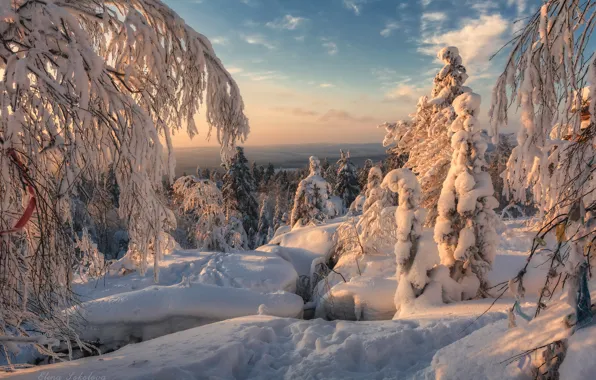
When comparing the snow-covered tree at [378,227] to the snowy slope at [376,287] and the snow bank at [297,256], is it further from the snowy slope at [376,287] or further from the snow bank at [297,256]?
the snow bank at [297,256]

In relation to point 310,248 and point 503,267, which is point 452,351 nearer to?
point 503,267

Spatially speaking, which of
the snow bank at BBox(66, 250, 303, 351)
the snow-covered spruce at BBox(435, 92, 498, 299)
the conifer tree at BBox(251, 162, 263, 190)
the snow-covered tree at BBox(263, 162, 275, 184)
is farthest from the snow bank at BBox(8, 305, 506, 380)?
the conifer tree at BBox(251, 162, 263, 190)

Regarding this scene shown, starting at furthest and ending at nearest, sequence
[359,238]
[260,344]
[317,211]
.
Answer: [317,211] < [359,238] < [260,344]

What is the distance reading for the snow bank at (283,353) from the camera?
4.03m

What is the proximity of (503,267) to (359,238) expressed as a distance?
15.7 ft

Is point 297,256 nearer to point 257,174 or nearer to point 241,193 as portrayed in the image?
point 241,193

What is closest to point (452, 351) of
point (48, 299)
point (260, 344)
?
point (260, 344)

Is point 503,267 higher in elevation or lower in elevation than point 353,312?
higher

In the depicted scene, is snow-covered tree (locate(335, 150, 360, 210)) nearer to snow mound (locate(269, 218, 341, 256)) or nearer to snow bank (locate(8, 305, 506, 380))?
snow mound (locate(269, 218, 341, 256))

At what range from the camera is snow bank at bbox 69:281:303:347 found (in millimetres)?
7004

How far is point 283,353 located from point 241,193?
25790 mm

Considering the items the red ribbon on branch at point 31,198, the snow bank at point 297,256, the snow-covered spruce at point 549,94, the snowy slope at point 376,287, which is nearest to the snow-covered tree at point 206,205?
the snow bank at point 297,256

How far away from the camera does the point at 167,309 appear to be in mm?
7512

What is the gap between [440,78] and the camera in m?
10.4
